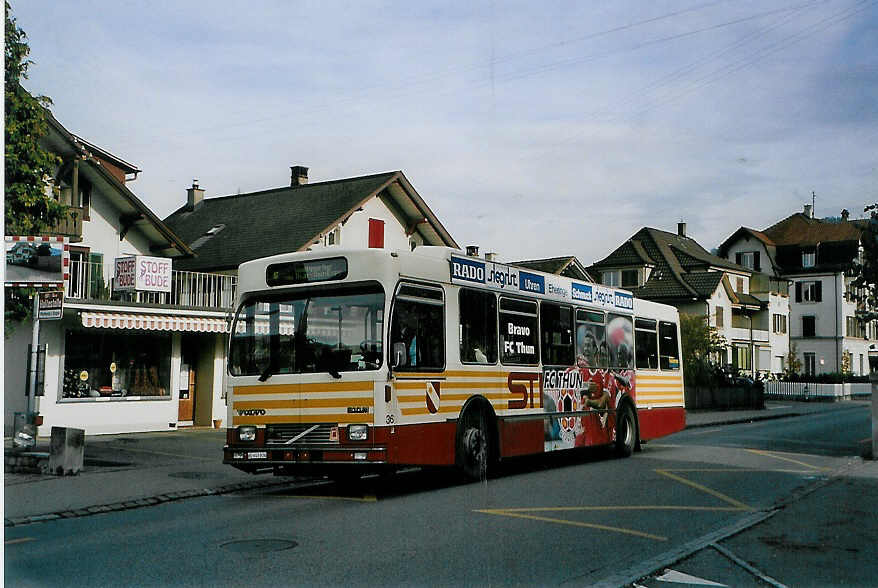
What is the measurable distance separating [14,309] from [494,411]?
810 cm

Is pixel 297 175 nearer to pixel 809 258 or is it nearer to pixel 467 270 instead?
pixel 467 270

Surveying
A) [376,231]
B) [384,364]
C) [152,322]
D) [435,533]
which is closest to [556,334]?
[384,364]

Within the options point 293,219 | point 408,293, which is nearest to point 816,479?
point 408,293

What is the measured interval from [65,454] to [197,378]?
48.4 feet

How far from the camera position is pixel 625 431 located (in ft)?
61.5

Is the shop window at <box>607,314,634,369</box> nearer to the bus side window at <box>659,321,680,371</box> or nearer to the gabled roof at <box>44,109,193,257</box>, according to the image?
the bus side window at <box>659,321,680,371</box>

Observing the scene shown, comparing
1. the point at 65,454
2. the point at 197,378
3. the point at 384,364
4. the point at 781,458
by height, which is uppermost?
the point at 384,364

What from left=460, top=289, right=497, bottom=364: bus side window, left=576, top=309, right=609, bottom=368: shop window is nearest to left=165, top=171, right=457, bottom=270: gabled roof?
left=576, top=309, right=609, bottom=368: shop window

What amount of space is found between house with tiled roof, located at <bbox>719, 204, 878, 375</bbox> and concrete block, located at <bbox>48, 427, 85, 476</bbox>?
250 feet

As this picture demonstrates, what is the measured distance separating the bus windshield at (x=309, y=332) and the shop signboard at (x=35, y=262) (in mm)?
3077

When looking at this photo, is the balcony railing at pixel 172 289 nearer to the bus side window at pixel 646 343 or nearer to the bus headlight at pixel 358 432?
the bus side window at pixel 646 343

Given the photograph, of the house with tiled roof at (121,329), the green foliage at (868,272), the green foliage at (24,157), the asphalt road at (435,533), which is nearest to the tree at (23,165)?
the green foliage at (24,157)

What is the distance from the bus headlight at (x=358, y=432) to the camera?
39.2 feet

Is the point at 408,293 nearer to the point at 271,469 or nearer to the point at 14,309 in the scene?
the point at 271,469
